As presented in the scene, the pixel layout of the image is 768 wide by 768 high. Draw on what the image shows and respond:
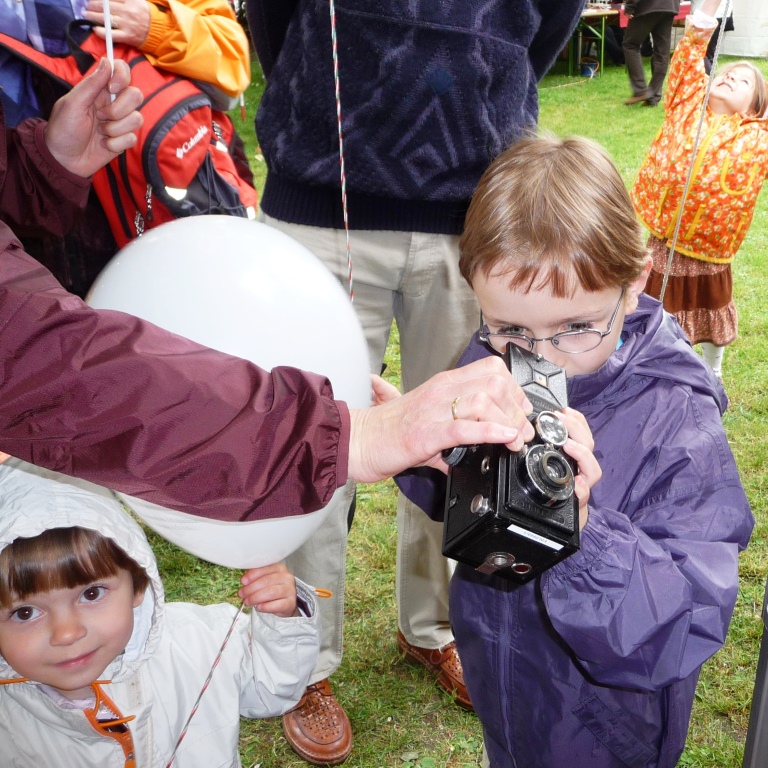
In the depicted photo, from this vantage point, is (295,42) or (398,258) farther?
(398,258)

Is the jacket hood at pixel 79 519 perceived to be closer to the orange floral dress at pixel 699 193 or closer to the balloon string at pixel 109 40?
the balloon string at pixel 109 40

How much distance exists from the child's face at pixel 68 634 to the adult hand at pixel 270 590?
0.70 feet

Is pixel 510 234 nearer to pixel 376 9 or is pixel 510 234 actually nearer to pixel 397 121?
pixel 397 121

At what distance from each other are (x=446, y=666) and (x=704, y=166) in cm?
194

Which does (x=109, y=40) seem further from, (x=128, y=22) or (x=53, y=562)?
(x=53, y=562)

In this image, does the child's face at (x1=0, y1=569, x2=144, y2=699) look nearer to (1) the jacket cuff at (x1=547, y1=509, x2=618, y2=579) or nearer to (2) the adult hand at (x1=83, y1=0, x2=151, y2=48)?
(1) the jacket cuff at (x1=547, y1=509, x2=618, y2=579)

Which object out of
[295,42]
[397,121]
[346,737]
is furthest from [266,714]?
[295,42]

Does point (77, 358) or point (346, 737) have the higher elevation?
point (77, 358)

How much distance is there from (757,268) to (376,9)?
3938mm

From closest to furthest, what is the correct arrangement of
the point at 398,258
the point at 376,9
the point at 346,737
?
the point at 376,9 → the point at 398,258 → the point at 346,737

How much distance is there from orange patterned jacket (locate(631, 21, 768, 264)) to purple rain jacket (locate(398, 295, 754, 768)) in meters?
1.80

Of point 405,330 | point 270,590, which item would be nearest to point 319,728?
point 270,590

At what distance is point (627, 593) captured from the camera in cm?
99

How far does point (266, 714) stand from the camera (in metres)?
1.51
